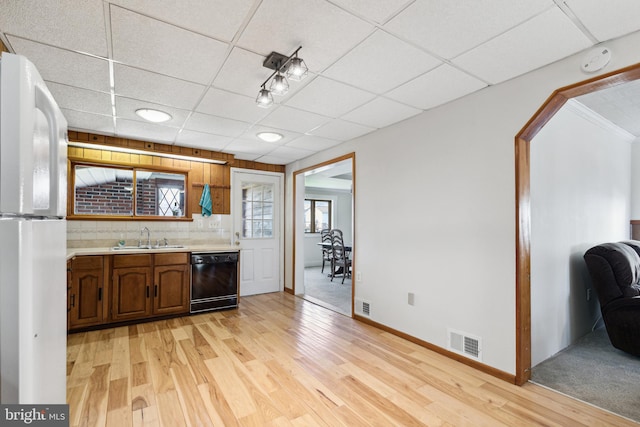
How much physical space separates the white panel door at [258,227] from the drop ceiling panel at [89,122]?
191cm

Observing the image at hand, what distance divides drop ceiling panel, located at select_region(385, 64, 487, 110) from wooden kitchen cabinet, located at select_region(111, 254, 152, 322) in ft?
11.4

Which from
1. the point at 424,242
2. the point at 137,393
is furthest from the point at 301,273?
the point at 137,393

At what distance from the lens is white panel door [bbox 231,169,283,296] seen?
Answer: 5086 mm

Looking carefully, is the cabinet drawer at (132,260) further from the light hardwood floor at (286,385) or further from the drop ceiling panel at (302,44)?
the drop ceiling panel at (302,44)

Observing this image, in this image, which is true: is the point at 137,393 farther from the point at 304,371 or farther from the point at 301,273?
the point at 301,273

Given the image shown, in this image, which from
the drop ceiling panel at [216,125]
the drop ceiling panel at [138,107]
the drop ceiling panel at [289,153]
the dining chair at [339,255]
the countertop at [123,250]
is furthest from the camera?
the dining chair at [339,255]

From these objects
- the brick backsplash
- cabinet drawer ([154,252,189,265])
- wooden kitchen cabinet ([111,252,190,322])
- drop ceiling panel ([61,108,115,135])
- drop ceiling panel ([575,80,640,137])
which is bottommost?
wooden kitchen cabinet ([111,252,190,322])

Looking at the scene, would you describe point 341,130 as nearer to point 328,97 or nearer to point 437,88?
point 328,97

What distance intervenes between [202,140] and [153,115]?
0.98 metres

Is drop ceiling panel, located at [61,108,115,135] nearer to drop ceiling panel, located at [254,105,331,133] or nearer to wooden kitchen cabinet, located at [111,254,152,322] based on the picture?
wooden kitchen cabinet, located at [111,254,152,322]

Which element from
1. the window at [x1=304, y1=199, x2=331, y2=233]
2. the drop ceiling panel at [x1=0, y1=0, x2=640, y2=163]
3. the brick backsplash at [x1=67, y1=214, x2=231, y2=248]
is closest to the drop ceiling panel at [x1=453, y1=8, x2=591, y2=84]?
the drop ceiling panel at [x1=0, y1=0, x2=640, y2=163]

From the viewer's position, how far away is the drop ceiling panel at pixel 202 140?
12.3ft

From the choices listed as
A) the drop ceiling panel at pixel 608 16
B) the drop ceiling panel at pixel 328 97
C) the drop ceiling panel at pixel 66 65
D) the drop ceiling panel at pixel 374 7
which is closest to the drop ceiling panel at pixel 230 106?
the drop ceiling panel at pixel 328 97

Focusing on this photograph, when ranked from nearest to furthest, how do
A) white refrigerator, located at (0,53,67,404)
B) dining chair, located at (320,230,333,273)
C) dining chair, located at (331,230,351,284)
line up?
1. white refrigerator, located at (0,53,67,404)
2. dining chair, located at (331,230,351,284)
3. dining chair, located at (320,230,333,273)
